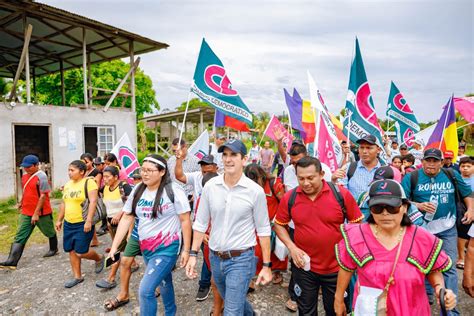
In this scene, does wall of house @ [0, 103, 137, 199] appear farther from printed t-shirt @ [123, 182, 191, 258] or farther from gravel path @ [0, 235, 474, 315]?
printed t-shirt @ [123, 182, 191, 258]

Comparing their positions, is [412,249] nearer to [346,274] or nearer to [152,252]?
[346,274]

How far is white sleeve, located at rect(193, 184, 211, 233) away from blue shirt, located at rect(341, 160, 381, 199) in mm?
1821

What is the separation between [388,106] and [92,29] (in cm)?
902

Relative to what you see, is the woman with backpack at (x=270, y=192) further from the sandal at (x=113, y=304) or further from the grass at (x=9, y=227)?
the grass at (x=9, y=227)

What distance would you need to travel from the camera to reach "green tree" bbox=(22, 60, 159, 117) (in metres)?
19.8

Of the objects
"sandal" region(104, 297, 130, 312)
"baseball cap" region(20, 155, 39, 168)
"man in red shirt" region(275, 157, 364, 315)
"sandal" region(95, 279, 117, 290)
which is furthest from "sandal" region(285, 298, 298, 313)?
"baseball cap" region(20, 155, 39, 168)

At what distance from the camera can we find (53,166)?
10.4 metres

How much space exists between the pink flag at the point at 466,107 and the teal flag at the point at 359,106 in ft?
10.4

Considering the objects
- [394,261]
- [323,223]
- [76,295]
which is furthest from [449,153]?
[76,295]

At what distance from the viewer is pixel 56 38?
1139cm

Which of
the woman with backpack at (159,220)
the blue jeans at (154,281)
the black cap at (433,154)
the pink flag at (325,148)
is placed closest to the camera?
the blue jeans at (154,281)

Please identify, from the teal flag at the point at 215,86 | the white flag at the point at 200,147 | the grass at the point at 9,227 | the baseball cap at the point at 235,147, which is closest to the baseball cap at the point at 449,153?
the teal flag at the point at 215,86

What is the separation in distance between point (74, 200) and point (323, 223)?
3.35 m

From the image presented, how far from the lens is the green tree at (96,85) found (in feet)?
65.1
